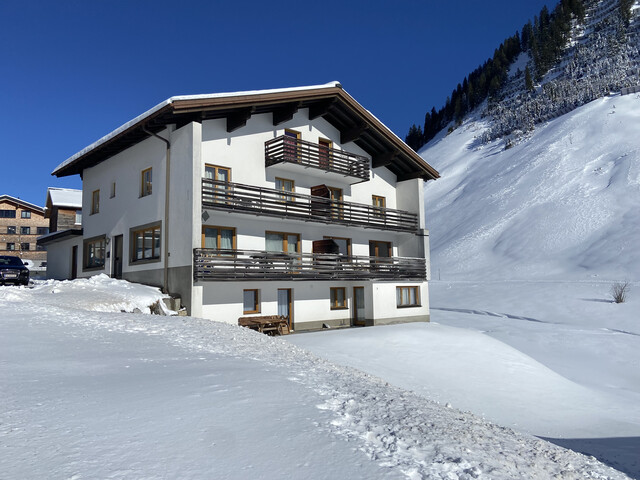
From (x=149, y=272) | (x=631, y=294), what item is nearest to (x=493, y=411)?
(x=149, y=272)

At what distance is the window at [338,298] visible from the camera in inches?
1022

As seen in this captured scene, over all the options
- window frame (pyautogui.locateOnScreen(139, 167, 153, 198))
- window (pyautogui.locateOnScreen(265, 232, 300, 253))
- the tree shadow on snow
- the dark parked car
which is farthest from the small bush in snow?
the dark parked car

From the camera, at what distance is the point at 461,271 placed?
56.4m

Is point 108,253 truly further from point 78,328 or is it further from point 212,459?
point 212,459

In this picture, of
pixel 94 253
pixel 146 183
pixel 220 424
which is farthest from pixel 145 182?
pixel 220 424

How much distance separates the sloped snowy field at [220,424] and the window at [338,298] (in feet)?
51.7

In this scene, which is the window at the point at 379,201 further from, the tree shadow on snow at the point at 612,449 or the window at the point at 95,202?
the tree shadow on snow at the point at 612,449

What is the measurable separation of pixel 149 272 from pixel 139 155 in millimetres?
5758

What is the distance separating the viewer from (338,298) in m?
26.2

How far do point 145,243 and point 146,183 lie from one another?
284cm

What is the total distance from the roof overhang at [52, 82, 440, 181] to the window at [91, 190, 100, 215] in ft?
5.53

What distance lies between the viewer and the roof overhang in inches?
772

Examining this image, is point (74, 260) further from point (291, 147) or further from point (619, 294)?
point (619, 294)

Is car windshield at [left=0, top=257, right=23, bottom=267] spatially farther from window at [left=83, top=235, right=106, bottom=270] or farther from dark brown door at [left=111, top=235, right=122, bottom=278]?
dark brown door at [left=111, top=235, right=122, bottom=278]
